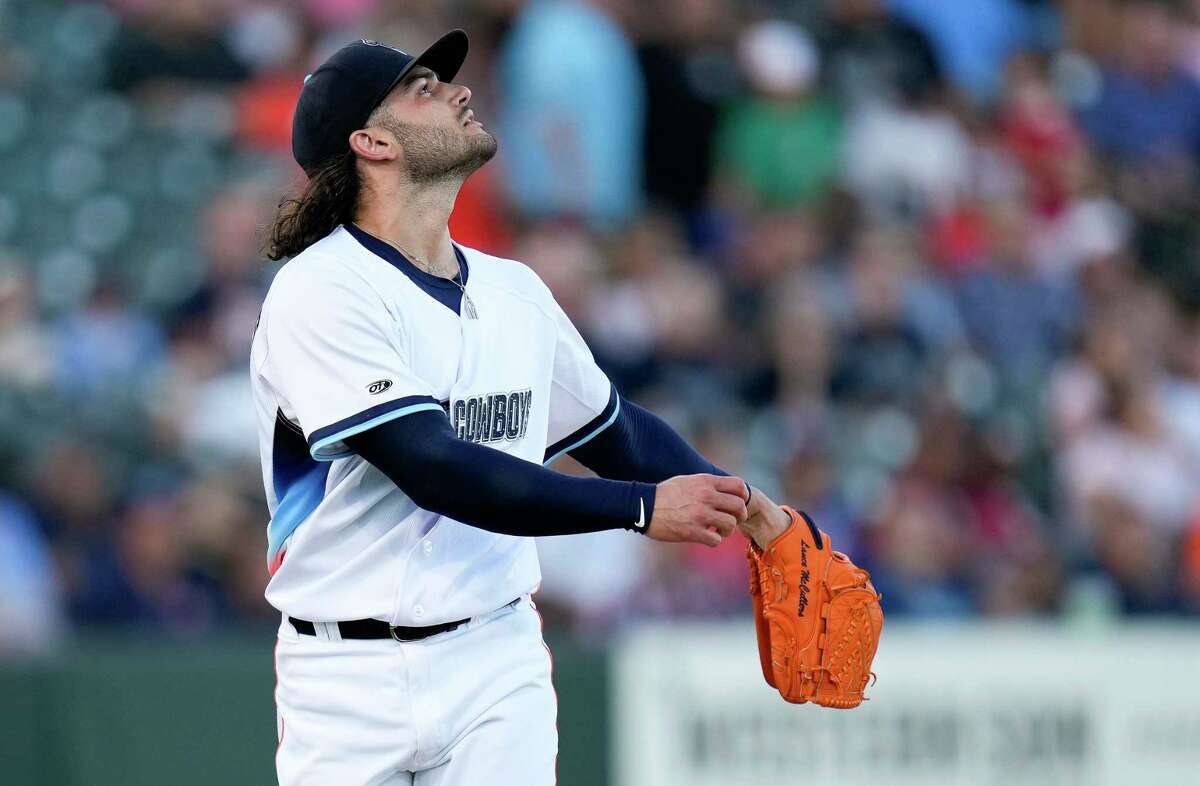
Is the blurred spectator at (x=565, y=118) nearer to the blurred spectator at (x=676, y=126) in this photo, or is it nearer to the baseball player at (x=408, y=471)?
the blurred spectator at (x=676, y=126)

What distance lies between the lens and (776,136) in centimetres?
965

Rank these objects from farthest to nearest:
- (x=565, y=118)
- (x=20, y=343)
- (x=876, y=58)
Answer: (x=876, y=58)
(x=565, y=118)
(x=20, y=343)

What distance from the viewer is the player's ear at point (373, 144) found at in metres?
3.74

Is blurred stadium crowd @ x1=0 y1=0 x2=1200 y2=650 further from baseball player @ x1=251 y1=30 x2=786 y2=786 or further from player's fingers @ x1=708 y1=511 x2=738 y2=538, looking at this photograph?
player's fingers @ x1=708 y1=511 x2=738 y2=538

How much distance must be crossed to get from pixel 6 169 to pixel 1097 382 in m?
5.49

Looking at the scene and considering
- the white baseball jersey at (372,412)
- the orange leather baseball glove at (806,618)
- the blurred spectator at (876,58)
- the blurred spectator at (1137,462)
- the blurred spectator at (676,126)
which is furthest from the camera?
the blurred spectator at (876,58)

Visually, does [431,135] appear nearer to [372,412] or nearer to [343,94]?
[343,94]

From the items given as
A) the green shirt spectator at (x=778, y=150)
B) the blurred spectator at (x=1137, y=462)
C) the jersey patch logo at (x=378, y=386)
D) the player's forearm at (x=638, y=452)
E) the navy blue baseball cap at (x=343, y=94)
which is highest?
the green shirt spectator at (x=778, y=150)

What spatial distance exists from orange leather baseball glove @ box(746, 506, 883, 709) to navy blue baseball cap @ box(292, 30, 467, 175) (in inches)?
47.7

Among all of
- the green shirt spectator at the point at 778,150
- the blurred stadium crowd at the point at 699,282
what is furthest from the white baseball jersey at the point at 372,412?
the green shirt spectator at the point at 778,150

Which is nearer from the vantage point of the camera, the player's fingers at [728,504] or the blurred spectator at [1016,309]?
the player's fingers at [728,504]

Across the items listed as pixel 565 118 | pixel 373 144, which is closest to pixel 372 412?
pixel 373 144

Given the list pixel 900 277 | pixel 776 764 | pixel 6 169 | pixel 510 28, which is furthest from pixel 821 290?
pixel 6 169

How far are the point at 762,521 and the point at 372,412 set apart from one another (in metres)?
0.88
